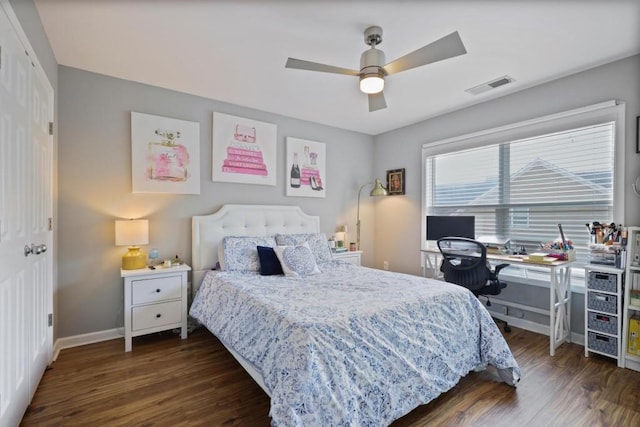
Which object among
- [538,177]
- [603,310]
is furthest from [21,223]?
[538,177]

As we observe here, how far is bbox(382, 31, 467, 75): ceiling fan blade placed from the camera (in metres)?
1.73

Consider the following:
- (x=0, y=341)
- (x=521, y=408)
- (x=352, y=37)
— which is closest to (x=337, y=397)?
(x=521, y=408)

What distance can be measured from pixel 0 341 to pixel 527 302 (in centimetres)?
413

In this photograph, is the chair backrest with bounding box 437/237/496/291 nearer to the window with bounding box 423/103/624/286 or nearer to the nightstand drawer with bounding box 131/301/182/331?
the window with bounding box 423/103/624/286

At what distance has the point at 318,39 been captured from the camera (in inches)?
89.9

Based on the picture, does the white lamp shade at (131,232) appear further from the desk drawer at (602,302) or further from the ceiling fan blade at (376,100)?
the desk drawer at (602,302)

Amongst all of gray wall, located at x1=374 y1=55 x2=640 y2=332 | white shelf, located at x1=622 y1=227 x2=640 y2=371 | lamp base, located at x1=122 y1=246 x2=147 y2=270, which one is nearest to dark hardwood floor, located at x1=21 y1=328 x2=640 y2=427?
white shelf, located at x1=622 y1=227 x2=640 y2=371

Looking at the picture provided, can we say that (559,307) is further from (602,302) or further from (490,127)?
(490,127)

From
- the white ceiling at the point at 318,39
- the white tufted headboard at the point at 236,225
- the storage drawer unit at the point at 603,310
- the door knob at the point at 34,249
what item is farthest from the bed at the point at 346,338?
the white ceiling at the point at 318,39

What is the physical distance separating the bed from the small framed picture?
6.65ft

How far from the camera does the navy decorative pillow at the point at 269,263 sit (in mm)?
2918

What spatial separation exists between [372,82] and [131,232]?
2431mm

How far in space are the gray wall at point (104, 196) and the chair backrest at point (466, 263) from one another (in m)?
2.57

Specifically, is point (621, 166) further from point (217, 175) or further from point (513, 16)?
point (217, 175)
